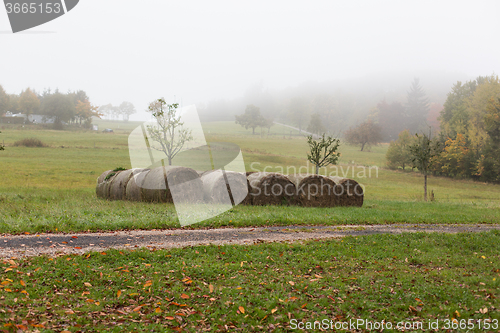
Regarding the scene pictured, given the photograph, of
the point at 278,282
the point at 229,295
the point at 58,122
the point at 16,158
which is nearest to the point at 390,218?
the point at 278,282

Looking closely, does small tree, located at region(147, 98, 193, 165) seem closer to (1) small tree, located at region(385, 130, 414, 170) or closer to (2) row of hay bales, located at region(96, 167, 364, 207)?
(2) row of hay bales, located at region(96, 167, 364, 207)

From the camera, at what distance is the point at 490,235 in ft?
44.3

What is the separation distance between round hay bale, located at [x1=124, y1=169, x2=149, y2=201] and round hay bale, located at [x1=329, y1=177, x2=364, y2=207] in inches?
472

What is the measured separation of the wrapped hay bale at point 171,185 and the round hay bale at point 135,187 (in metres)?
0.28

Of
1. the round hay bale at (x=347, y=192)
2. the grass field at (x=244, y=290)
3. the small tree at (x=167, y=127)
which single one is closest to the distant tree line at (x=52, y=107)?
the small tree at (x=167, y=127)

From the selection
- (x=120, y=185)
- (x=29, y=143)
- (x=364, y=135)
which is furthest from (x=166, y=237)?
(x=364, y=135)

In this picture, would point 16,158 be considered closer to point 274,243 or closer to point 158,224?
point 158,224

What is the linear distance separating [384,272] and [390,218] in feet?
30.4

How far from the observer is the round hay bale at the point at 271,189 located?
2080cm

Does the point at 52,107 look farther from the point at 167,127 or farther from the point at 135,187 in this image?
the point at 135,187

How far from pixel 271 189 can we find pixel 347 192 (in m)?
5.21

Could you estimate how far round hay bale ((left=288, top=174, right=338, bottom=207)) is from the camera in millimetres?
21422

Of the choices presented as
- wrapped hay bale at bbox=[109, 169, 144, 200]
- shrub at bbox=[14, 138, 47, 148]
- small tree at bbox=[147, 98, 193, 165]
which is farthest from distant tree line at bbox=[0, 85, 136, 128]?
wrapped hay bale at bbox=[109, 169, 144, 200]

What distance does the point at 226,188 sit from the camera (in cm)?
2034
